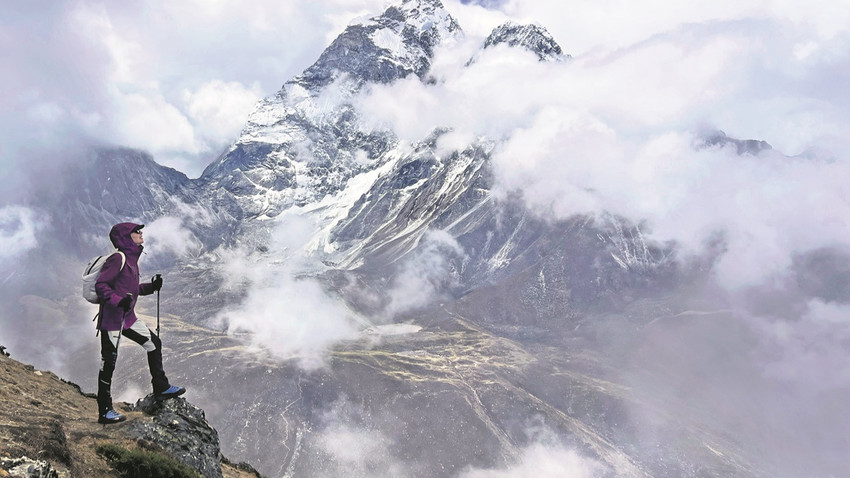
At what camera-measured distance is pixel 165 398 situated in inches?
840

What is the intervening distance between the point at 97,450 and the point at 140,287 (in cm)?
531

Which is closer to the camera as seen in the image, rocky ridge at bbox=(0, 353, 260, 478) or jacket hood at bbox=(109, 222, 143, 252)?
rocky ridge at bbox=(0, 353, 260, 478)

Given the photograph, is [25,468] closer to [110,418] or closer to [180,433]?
[110,418]

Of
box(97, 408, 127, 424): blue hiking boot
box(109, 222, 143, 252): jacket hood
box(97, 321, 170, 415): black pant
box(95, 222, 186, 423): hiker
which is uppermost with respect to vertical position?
box(109, 222, 143, 252): jacket hood

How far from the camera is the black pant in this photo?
17609 mm

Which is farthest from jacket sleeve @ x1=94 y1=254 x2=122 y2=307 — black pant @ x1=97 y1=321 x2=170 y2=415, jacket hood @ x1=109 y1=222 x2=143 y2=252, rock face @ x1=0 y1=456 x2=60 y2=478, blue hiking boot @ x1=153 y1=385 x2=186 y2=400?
blue hiking boot @ x1=153 y1=385 x2=186 y2=400

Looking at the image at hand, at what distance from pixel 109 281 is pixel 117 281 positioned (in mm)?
254

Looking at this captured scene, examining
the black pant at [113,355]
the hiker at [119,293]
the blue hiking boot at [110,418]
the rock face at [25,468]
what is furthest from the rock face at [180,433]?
the rock face at [25,468]

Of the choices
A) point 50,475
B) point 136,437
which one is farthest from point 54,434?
point 136,437

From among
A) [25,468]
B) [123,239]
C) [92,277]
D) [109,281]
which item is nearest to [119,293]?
[109,281]

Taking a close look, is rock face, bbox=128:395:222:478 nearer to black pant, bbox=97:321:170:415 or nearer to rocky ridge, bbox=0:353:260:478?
rocky ridge, bbox=0:353:260:478

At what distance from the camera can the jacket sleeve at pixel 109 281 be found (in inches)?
657

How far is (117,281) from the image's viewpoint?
56.1 feet

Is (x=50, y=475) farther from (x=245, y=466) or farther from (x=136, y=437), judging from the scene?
(x=245, y=466)
